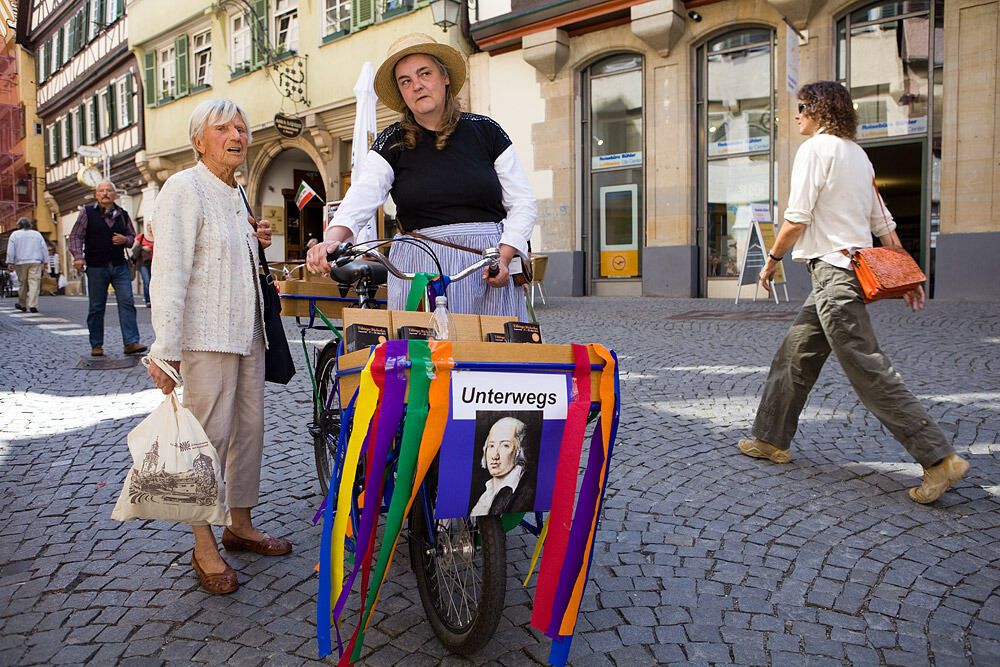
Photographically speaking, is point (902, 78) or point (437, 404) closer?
point (437, 404)

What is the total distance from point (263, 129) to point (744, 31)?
12199 millimetres

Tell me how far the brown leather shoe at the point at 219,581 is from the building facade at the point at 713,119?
450 inches

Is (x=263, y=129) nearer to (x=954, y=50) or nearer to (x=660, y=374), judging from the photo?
(x=954, y=50)

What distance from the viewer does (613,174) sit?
15.9 meters

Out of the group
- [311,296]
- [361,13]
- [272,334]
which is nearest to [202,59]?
[361,13]

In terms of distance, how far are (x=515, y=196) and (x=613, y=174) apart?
13.3 meters

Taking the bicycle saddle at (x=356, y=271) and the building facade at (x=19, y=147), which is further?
the building facade at (x=19, y=147)

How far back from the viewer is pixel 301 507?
3.65 m

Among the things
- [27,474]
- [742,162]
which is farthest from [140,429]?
[742,162]

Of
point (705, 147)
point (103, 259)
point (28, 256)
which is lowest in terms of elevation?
point (103, 259)

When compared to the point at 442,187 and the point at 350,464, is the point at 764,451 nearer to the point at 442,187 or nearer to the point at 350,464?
the point at 442,187

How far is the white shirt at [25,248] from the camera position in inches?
610

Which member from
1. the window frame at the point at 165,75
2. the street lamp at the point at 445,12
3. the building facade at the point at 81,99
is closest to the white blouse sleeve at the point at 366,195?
the street lamp at the point at 445,12

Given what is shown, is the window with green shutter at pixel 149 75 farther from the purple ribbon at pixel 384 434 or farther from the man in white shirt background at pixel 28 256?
the purple ribbon at pixel 384 434
